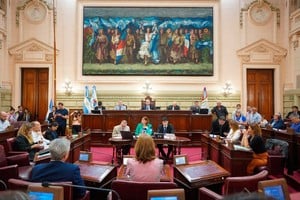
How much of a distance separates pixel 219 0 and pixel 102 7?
5.68 meters

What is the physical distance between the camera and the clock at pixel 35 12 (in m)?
15.9

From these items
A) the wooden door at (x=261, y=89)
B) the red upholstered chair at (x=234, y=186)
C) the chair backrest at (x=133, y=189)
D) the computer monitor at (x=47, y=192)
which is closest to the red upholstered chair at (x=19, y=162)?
the chair backrest at (x=133, y=189)

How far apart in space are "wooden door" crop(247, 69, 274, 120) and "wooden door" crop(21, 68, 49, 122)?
9.85 meters

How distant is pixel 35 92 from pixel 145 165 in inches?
531

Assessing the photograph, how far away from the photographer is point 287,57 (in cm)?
1557

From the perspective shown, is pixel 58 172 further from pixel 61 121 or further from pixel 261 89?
pixel 261 89

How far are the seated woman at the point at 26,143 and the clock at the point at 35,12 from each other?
1040 centimetres

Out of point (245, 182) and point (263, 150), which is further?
point (263, 150)

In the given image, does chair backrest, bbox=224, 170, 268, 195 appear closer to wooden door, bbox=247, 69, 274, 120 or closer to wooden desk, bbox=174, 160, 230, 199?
wooden desk, bbox=174, 160, 230, 199

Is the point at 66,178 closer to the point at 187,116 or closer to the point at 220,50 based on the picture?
the point at 187,116

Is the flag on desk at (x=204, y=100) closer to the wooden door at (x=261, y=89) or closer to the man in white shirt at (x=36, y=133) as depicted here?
the wooden door at (x=261, y=89)

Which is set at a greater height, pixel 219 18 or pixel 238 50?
pixel 219 18

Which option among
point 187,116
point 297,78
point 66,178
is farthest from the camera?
point 297,78

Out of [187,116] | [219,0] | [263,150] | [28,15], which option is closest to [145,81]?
[187,116]
